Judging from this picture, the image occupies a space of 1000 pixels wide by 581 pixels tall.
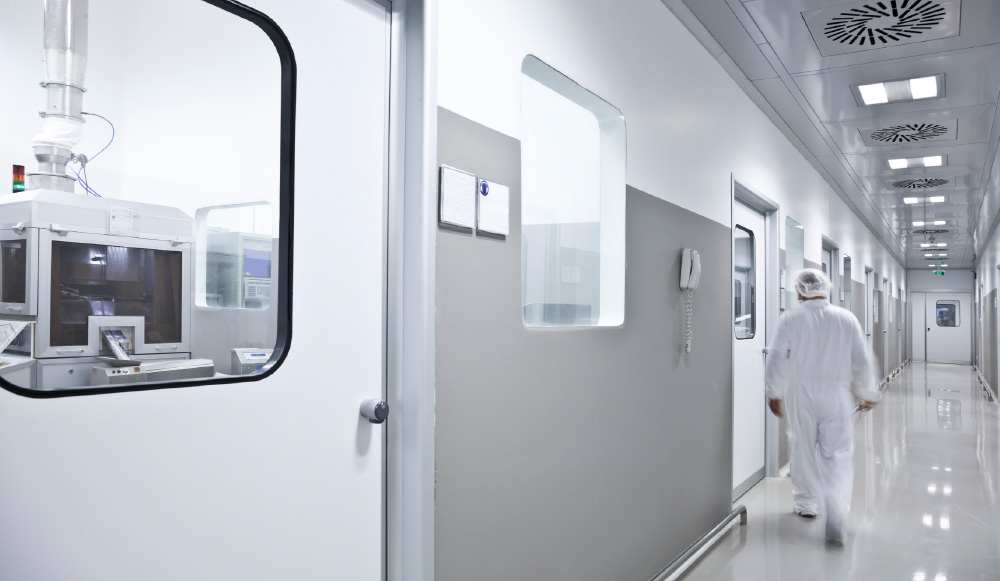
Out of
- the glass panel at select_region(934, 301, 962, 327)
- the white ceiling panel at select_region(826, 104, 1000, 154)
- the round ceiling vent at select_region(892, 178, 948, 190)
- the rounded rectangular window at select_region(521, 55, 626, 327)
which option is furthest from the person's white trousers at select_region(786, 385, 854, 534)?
the glass panel at select_region(934, 301, 962, 327)

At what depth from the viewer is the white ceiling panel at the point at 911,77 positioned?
3775 millimetres

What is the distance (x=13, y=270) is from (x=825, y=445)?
3.81m

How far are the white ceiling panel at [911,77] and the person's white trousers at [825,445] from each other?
1.86 meters

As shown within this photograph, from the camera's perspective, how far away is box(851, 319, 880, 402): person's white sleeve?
12.1ft

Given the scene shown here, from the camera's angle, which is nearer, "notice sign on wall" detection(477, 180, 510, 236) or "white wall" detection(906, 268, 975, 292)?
"notice sign on wall" detection(477, 180, 510, 236)

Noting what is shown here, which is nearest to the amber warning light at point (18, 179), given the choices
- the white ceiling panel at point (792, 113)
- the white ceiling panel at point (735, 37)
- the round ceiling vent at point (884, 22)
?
the white ceiling panel at point (735, 37)

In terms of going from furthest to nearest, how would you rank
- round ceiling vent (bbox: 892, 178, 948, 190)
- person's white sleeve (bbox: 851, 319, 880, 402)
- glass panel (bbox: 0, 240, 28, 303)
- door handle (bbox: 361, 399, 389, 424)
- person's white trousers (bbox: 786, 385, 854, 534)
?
round ceiling vent (bbox: 892, 178, 948, 190), person's white sleeve (bbox: 851, 319, 880, 402), person's white trousers (bbox: 786, 385, 854, 534), door handle (bbox: 361, 399, 389, 424), glass panel (bbox: 0, 240, 28, 303)

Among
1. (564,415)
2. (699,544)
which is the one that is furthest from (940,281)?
(564,415)

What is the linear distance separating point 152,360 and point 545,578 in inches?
55.0

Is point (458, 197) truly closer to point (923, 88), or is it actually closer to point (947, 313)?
point (923, 88)

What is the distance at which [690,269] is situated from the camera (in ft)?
10.4

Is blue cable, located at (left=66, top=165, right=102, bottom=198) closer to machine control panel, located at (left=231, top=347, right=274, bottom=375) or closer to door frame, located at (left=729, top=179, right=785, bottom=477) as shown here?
machine control panel, located at (left=231, top=347, right=274, bottom=375)

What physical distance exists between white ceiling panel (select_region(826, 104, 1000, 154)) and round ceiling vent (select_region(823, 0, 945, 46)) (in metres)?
1.50

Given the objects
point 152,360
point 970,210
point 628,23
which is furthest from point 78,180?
point 970,210
